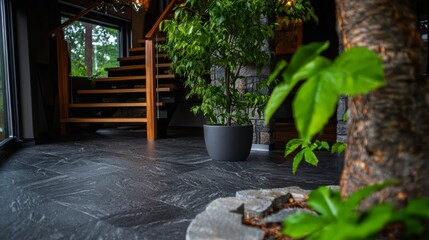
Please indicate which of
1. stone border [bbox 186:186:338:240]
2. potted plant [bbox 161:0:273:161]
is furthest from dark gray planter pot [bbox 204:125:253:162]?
stone border [bbox 186:186:338:240]

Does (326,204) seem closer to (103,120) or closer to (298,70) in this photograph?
(298,70)

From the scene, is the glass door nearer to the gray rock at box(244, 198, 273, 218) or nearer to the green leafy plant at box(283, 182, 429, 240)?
the gray rock at box(244, 198, 273, 218)

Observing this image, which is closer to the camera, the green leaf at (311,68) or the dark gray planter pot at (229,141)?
the green leaf at (311,68)

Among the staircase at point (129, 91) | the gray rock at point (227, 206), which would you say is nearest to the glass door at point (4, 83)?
the staircase at point (129, 91)

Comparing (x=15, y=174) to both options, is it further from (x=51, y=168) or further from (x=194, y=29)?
(x=194, y=29)

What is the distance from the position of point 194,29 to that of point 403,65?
5.88ft

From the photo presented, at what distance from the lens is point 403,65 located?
22.5 inches

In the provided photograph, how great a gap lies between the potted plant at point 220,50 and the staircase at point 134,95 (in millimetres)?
1389

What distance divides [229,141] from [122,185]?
3.03 feet

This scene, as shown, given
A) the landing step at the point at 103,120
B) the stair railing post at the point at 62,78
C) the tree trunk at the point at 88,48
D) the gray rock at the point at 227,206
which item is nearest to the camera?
the gray rock at the point at 227,206

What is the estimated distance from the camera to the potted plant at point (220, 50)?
223 cm

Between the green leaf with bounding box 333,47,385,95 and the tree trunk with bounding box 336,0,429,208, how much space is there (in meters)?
0.15

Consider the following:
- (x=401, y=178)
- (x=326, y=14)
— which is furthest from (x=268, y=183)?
(x=326, y=14)

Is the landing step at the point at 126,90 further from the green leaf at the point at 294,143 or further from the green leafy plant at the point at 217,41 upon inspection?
the green leaf at the point at 294,143
